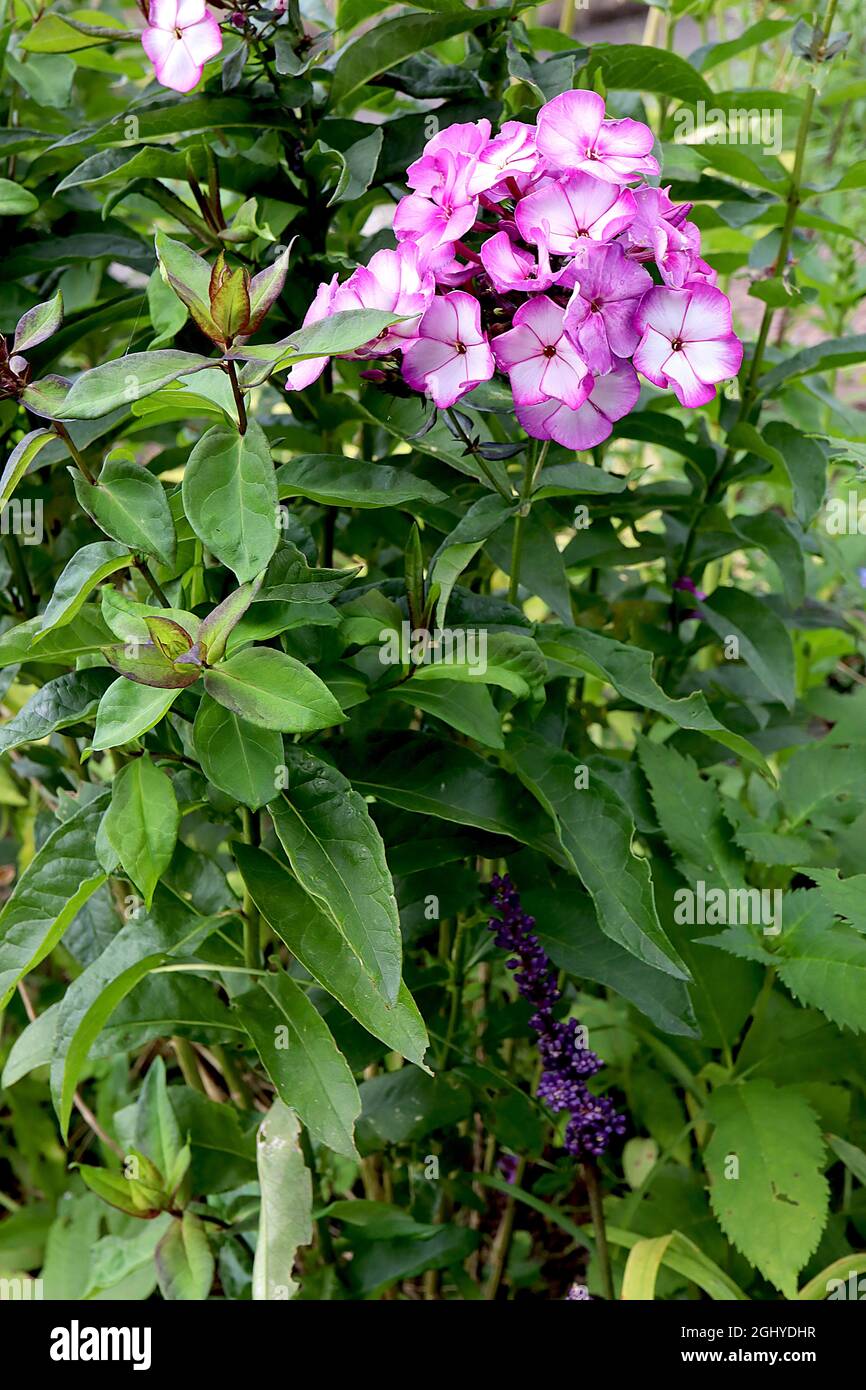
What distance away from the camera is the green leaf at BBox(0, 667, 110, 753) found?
2.34 ft

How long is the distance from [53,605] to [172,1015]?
36 cm

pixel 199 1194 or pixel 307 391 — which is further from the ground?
pixel 307 391

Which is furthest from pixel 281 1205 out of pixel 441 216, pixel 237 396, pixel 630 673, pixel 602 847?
pixel 441 216

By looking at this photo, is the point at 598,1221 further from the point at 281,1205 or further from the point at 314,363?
the point at 314,363

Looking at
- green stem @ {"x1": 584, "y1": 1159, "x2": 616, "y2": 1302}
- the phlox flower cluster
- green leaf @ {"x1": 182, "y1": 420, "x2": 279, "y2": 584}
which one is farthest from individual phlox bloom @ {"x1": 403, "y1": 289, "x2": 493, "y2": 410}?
green stem @ {"x1": 584, "y1": 1159, "x2": 616, "y2": 1302}

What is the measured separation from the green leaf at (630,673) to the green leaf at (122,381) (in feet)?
1.06

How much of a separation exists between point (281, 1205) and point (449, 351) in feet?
1.98

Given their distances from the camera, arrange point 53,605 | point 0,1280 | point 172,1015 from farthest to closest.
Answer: point 0,1280 < point 172,1015 < point 53,605

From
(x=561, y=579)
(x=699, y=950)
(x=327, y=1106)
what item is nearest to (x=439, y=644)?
(x=561, y=579)

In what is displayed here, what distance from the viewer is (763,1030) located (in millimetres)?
1074

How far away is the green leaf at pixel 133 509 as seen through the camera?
2.33 feet

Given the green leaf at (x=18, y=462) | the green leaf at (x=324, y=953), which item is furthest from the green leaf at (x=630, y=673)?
the green leaf at (x=18, y=462)

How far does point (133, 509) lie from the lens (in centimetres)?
72
